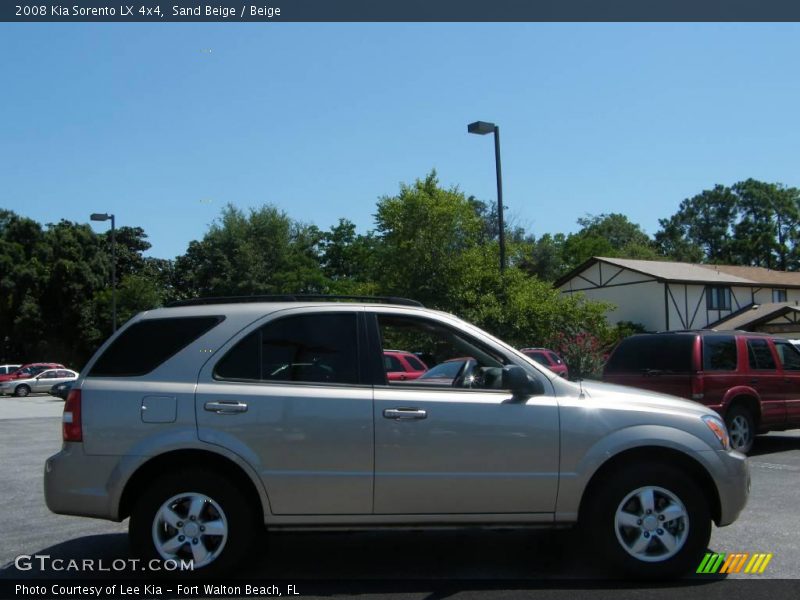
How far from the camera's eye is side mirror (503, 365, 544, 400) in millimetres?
5168

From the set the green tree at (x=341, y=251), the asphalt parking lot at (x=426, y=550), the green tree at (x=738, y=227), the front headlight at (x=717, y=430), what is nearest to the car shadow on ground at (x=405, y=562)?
the asphalt parking lot at (x=426, y=550)

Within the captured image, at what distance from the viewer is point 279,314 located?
17.9 feet

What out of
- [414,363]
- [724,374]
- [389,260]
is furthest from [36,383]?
[724,374]

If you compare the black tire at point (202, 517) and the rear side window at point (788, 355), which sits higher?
the rear side window at point (788, 355)

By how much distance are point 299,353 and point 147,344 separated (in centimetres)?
104

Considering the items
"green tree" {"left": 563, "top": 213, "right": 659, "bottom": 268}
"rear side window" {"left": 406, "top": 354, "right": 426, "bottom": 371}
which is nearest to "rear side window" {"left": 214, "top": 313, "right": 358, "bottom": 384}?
"rear side window" {"left": 406, "top": 354, "right": 426, "bottom": 371}

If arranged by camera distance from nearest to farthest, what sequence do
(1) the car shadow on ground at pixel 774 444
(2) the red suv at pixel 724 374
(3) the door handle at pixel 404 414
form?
(3) the door handle at pixel 404 414 < (2) the red suv at pixel 724 374 < (1) the car shadow on ground at pixel 774 444

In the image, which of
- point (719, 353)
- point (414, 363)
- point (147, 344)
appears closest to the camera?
point (147, 344)

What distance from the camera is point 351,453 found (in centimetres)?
508

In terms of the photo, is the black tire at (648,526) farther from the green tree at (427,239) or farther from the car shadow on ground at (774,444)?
the green tree at (427,239)

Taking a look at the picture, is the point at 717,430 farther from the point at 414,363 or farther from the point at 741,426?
the point at 414,363

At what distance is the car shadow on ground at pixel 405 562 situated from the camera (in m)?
5.20

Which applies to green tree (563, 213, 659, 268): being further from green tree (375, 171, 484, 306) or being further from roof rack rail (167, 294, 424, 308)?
roof rack rail (167, 294, 424, 308)

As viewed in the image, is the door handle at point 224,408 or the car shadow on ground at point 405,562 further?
the car shadow on ground at point 405,562
